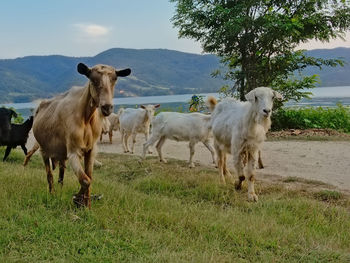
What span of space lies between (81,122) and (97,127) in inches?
12.4

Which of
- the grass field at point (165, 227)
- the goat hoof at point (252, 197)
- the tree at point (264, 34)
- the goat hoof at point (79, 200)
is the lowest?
the goat hoof at point (252, 197)

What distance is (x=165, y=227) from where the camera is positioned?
14.1 feet

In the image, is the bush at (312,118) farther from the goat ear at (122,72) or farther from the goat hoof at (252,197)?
the goat ear at (122,72)

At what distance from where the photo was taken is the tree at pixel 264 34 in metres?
16.5

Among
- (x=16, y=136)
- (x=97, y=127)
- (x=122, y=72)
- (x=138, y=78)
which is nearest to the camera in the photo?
(x=122, y=72)

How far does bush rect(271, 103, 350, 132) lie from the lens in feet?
57.9

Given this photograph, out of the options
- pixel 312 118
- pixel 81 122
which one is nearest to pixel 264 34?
pixel 312 118

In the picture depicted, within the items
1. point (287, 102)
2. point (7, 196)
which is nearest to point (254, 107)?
point (7, 196)

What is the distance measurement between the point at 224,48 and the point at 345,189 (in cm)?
1261

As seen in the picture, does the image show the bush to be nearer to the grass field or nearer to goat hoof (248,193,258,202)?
the grass field

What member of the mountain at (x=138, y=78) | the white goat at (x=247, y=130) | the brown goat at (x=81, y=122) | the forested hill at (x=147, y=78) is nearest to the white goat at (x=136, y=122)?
the white goat at (x=247, y=130)

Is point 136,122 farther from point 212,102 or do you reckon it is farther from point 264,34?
point 264,34

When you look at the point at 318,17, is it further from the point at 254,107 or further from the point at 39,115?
the point at 39,115

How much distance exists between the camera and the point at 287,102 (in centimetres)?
1931
